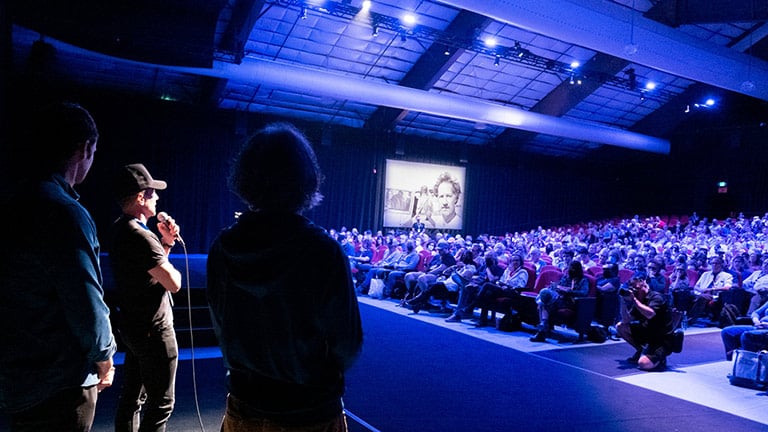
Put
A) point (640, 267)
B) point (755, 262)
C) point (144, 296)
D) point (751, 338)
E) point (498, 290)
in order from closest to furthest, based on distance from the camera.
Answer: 1. point (144, 296)
2. point (751, 338)
3. point (498, 290)
4. point (640, 267)
5. point (755, 262)

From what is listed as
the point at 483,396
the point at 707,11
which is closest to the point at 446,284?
the point at 483,396

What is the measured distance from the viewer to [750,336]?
4.85 meters

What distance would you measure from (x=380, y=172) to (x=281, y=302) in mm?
16129

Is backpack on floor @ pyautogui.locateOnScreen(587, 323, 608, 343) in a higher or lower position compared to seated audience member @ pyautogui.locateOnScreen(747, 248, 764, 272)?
lower

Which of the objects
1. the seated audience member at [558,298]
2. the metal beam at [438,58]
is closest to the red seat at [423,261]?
the seated audience member at [558,298]

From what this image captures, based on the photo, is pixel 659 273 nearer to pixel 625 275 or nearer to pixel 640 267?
pixel 640 267

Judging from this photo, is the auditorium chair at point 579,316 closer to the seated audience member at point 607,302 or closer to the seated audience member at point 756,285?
the seated audience member at point 607,302

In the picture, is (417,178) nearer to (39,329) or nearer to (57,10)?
(57,10)

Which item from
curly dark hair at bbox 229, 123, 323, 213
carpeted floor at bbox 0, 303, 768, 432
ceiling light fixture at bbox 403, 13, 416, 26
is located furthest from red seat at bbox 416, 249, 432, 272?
curly dark hair at bbox 229, 123, 323, 213

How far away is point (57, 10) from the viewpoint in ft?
25.1

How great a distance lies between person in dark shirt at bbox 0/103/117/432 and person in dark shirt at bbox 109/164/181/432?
0.71 meters

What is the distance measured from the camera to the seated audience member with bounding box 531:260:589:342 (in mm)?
6194

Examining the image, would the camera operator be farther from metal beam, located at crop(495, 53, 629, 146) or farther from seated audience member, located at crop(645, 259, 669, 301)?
metal beam, located at crop(495, 53, 629, 146)

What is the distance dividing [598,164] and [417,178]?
9173 millimetres
